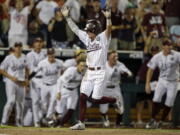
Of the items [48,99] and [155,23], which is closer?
[48,99]

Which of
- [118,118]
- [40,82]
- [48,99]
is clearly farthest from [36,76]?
[118,118]

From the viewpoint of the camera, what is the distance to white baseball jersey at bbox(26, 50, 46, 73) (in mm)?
15945

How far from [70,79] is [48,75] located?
95cm

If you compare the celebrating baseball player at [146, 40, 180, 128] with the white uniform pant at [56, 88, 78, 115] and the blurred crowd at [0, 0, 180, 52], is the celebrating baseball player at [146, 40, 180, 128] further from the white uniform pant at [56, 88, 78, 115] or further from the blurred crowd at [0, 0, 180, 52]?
the white uniform pant at [56, 88, 78, 115]

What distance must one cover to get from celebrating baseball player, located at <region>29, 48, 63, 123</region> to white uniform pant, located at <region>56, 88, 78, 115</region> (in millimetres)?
260

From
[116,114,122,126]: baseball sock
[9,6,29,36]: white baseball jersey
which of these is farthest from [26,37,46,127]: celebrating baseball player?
[116,114,122,126]: baseball sock

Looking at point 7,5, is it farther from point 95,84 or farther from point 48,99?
point 95,84

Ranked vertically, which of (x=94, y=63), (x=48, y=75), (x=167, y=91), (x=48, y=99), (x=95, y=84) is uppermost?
(x=94, y=63)

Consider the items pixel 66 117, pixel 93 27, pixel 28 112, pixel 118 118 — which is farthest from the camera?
pixel 28 112

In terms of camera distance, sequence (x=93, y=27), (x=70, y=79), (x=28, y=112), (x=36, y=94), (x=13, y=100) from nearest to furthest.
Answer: (x=93, y=27) → (x=70, y=79) → (x=13, y=100) → (x=36, y=94) → (x=28, y=112)

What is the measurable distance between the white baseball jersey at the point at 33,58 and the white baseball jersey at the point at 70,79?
1.20 meters

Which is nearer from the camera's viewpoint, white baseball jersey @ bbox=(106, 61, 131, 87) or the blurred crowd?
white baseball jersey @ bbox=(106, 61, 131, 87)

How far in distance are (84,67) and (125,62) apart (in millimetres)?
2829

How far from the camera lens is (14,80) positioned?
1545 cm
